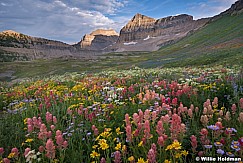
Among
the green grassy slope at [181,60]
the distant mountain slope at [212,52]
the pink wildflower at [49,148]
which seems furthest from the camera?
the green grassy slope at [181,60]

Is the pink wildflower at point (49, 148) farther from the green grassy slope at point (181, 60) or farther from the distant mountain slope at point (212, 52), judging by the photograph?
the distant mountain slope at point (212, 52)

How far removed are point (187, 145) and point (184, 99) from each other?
2.61 meters

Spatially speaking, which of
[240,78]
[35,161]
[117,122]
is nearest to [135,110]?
[117,122]

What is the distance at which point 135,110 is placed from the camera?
516 centimetres

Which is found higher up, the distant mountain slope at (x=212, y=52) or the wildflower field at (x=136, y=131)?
the distant mountain slope at (x=212, y=52)

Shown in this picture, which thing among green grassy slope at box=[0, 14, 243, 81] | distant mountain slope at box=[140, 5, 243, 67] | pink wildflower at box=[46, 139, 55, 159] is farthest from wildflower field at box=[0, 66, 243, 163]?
distant mountain slope at box=[140, 5, 243, 67]

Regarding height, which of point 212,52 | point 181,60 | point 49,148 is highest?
point 212,52

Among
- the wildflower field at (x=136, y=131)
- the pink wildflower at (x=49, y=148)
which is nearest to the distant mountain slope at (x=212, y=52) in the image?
the wildflower field at (x=136, y=131)

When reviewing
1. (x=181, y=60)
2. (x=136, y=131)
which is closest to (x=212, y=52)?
(x=181, y=60)

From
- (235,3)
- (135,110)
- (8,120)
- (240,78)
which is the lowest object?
(8,120)

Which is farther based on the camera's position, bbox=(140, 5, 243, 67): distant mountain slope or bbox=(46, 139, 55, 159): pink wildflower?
bbox=(140, 5, 243, 67): distant mountain slope

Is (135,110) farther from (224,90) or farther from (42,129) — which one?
(224,90)

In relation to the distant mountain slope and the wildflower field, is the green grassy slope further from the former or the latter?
the wildflower field

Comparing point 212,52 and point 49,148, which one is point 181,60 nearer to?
point 212,52
